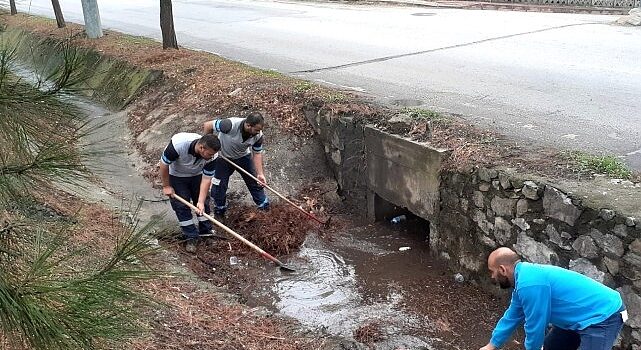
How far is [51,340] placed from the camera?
1.95 m

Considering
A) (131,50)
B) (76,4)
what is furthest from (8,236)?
(76,4)

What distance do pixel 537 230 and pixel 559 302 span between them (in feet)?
5.92

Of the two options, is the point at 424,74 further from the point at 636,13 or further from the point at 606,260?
the point at 636,13

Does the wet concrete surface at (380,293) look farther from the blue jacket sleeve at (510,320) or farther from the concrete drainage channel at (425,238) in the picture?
the blue jacket sleeve at (510,320)

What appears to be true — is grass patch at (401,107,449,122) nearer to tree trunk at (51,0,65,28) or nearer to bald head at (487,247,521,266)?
bald head at (487,247,521,266)

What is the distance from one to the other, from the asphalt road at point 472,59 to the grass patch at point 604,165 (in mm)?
336

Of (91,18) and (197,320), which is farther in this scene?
(91,18)

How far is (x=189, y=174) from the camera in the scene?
7004mm

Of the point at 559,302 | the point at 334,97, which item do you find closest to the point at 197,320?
the point at 559,302

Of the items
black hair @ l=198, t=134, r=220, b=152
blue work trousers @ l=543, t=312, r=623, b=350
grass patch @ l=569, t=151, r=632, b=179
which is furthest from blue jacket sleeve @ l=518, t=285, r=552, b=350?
black hair @ l=198, t=134, r=220, b=152

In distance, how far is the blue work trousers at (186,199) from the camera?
7035 mm

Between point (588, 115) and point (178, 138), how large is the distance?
4.90 metres

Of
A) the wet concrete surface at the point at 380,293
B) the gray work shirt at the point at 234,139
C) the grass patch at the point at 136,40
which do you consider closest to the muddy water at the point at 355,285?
the wet concrete surface at the point at 380,293

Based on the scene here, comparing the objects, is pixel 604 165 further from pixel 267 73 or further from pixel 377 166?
pixel 267 73
